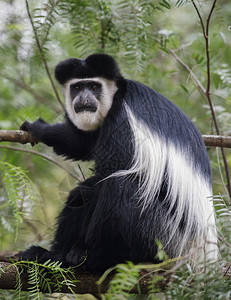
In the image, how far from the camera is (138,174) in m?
2.69

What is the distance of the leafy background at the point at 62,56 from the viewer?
10.6ft

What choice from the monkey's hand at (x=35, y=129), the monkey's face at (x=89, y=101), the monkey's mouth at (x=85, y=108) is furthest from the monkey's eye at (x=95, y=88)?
the monkey's hand at (x=35, y=129)

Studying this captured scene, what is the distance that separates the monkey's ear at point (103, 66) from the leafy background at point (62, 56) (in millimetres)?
233

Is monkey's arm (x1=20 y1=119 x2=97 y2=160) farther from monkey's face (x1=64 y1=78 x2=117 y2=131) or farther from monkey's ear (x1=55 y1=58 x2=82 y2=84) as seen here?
monkey's ear (x1=55 y1=58 x2=82 y2=84)

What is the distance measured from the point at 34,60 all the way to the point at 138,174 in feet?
5.56

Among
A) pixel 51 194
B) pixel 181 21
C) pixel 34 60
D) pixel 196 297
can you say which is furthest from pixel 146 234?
pixel 181 21

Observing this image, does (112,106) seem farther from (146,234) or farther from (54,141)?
(146,234)

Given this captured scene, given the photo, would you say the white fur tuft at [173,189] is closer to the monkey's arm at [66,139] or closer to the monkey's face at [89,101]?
the monkey's face at [89,101]

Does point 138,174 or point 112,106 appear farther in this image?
point 112,106

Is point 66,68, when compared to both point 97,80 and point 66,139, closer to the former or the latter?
point 97,80

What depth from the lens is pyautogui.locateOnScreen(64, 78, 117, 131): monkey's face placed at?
3027 millimetres

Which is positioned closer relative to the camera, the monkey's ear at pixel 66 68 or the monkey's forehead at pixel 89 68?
the monkey's forehead at pixel 89 68

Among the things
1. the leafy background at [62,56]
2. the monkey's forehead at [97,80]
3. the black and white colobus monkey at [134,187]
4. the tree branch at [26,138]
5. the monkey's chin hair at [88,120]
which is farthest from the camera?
the leafy background at [62,56]

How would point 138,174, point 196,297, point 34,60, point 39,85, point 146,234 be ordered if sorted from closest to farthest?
1. point 196,297
2. point 146,234
3. point 138,174
4. point 34,60
5. point 39,85
